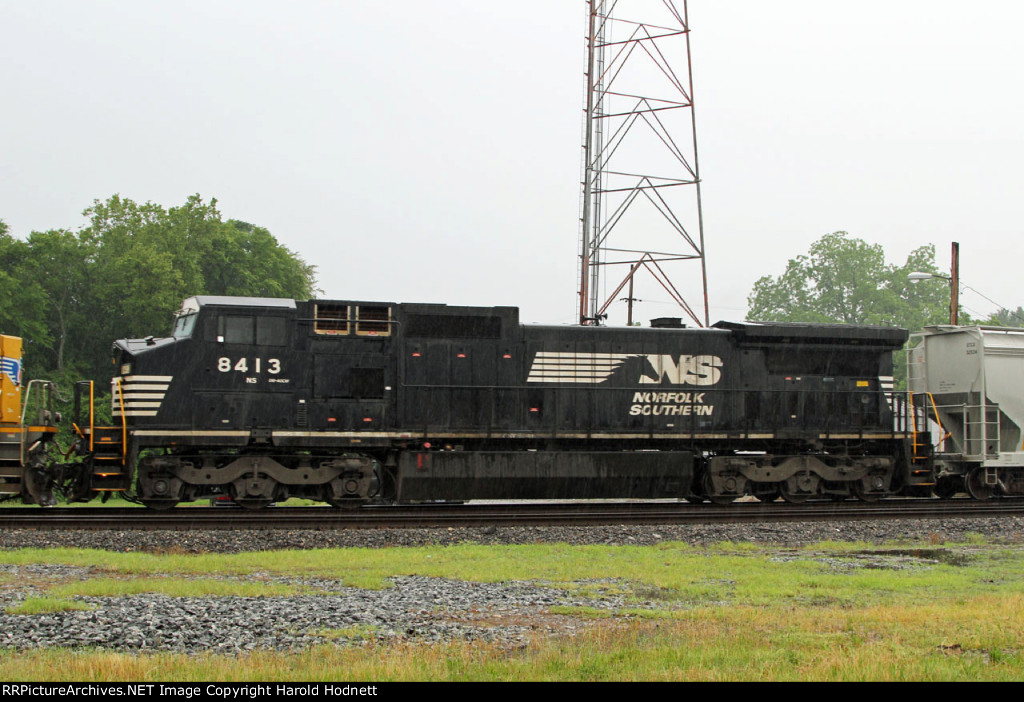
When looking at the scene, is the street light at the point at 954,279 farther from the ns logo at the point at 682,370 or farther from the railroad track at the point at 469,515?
the ns logo at the point at 682,370

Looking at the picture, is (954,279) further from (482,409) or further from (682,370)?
(482,409)

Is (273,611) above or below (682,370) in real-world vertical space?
below

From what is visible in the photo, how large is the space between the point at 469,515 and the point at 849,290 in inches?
2952

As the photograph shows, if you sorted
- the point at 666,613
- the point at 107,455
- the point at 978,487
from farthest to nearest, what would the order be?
the point at 978,487 < the point at 107,455 < the point at 666,613

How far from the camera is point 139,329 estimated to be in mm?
42812

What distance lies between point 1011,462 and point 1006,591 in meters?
10.2

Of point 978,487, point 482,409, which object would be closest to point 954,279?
point 978,487

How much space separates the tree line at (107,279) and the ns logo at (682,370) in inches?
1203

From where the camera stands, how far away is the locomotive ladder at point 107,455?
46.4 feet

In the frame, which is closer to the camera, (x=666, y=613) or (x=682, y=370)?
(x=666, y=613)

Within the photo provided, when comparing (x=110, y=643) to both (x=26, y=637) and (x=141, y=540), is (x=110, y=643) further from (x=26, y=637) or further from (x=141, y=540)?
(x=141, y=540)

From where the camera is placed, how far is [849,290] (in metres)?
81.9

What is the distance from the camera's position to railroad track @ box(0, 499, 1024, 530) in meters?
13.6

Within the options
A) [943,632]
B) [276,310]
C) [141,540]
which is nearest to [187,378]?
[276,310]
